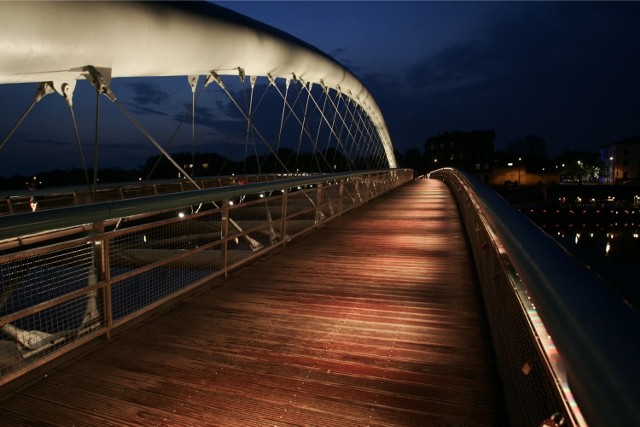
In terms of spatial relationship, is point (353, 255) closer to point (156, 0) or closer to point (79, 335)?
point (79, 335)

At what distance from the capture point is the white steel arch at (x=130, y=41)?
212 inches

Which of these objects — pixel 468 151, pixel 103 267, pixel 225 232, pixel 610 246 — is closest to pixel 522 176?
pixel 468 151

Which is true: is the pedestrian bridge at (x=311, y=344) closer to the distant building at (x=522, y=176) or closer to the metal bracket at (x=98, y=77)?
the metal bracket at (x=98, y=77)

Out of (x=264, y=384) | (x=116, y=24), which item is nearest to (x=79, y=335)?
(x=264, y=384)

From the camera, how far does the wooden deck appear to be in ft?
7.29

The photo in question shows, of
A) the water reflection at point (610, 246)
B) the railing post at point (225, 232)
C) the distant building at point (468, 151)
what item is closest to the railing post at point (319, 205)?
the railing post at point (225, 232)

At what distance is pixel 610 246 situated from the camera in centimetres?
4441

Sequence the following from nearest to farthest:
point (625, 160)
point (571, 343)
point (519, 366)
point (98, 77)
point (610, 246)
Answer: point (571, 343) < point (519, 366) < point (98, 77) < point (610, 246) < point (625, 160)

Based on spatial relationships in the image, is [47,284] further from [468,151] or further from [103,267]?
[468,151]

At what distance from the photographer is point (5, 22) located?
504 centimetres

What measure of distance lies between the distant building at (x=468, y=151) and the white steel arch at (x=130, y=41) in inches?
3511

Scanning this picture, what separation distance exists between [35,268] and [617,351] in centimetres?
341

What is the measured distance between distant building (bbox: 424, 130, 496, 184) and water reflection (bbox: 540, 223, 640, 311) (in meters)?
43.0

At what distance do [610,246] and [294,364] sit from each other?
51.8m
